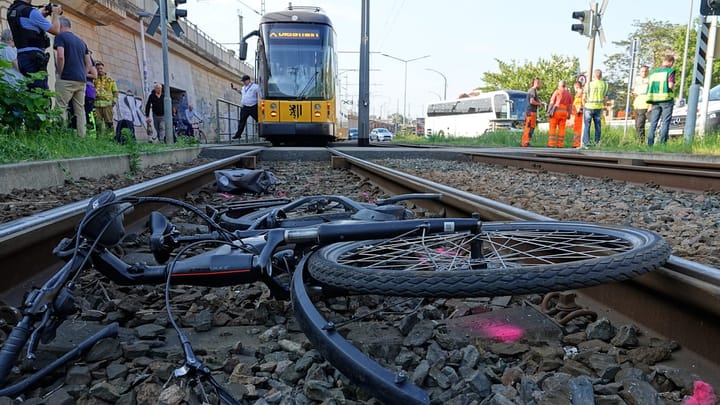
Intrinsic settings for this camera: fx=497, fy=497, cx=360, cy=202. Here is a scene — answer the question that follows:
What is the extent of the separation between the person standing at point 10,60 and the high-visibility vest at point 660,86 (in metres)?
12.6

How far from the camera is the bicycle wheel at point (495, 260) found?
1435 mm

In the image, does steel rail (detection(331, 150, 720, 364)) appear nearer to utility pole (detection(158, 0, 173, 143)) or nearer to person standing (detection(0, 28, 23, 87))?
person standing (detection(0, 28, 23, 87))

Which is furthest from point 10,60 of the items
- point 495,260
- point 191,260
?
point 495,260

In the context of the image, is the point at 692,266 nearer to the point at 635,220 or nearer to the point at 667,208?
the point at 635,220

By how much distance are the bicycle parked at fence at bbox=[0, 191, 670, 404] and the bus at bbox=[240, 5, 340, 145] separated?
12.2 meters

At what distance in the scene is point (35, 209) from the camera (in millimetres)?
3766

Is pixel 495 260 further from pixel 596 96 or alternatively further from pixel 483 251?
pixel 596 96

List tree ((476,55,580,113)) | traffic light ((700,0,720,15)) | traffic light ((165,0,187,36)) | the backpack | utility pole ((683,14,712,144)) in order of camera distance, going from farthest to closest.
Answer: tree ((476,55,580,113)) < traffic light ((165,0,187,36)) < utility pole ((683,14,712,144)) < traffic light ((700,0,720,15)) < the backpack

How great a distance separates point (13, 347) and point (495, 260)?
1.56m

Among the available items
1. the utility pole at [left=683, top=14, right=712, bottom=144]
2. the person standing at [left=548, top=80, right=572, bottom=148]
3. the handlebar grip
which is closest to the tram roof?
the person standing at [left=548, top=80, right=572, bottom=148]

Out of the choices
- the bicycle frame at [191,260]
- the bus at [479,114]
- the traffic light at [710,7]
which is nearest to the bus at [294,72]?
the traffic light at [710,7]

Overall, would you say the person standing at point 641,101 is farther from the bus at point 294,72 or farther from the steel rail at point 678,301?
the steel rail at point 678,301

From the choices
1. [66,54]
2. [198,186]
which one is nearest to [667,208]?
[198,186]

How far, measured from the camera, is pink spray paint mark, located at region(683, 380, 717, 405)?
4.26 feet
